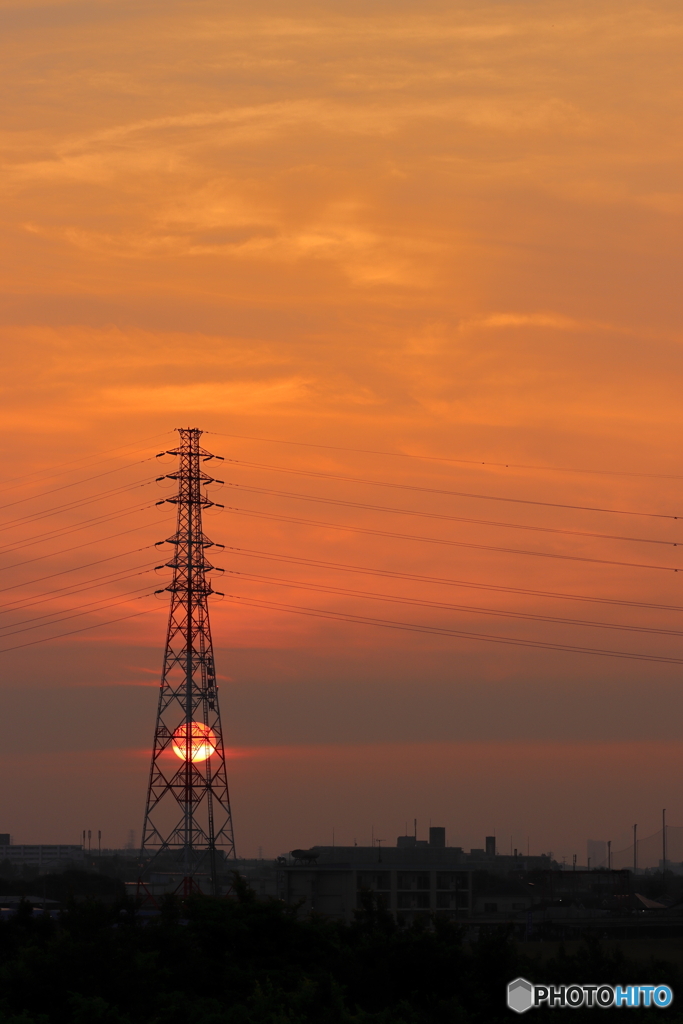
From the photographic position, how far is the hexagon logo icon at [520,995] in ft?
127

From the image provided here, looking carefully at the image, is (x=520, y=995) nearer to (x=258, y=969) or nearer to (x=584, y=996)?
(x=584, y=996)

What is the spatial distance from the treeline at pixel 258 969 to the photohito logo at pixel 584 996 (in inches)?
16.4

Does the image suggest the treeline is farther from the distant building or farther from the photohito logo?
the distant building

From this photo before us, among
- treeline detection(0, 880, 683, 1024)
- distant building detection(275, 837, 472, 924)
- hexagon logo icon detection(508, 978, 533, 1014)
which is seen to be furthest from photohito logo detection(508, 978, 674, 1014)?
distant building detection(275, 837, 472, 924)

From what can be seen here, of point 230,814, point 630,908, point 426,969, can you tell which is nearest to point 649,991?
point 426,969

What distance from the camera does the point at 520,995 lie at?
128 feet

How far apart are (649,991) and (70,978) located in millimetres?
17531

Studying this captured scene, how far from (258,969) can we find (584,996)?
11.7 metres

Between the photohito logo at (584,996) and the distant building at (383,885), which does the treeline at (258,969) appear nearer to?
the photohito logo at (584,996)

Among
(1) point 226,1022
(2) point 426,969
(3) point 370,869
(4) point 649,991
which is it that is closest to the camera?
(1) point 226,1022

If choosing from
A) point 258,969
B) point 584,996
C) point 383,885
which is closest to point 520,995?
point 584,996

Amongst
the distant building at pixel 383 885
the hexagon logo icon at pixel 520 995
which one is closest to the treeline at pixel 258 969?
the hexagon logo icon at pixel 520 995

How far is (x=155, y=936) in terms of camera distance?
4225cm

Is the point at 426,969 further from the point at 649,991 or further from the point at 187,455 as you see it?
the point at 187,455
